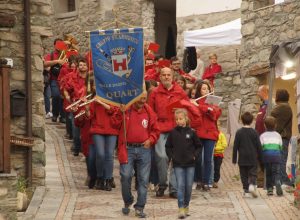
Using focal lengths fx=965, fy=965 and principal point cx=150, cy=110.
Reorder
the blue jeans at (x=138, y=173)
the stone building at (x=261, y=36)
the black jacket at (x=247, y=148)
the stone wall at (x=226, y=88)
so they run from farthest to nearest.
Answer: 1. the stone wall at (x=226, y=88)
2. the stone building at (x=261, y=36)
3. the black jacket at (x=247, y=148)
4. the blue jeans at (x=138, y=173)

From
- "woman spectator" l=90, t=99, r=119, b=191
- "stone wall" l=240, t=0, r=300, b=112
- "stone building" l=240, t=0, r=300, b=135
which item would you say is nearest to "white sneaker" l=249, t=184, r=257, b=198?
"woman spectator" l=90, t=99, r=119, b=191

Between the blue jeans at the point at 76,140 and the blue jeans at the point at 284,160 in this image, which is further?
the blue jeans at the point at 76,140

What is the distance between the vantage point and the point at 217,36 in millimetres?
24188

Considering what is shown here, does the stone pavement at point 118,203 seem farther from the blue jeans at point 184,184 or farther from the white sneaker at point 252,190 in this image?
the blue jeans at point 184,184

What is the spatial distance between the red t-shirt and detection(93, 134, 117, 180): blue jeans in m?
1.82

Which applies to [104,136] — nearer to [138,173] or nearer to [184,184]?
[138,173]

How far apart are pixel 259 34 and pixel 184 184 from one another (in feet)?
24.1

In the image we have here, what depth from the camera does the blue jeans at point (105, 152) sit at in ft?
46.6

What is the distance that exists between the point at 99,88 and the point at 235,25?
39.1 ft

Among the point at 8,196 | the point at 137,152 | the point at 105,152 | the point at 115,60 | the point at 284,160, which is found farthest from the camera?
the point at 284,160

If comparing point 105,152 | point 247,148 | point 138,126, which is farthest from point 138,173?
point 247,148

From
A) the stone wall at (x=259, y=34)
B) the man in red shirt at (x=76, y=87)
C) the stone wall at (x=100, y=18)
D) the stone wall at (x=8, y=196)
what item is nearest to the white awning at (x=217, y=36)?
the stone wall at (x=259, y=34)

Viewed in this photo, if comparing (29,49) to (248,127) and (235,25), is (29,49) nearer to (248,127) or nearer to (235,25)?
(248,127)

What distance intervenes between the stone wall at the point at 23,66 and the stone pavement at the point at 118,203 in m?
0.47
